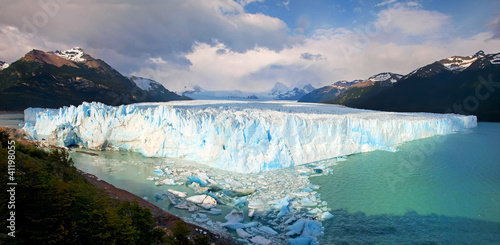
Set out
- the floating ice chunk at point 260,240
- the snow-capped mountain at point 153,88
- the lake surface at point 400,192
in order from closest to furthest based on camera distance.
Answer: the floating ice chunk at point 260,240 → the lake surface at point 400,192 → the snow-capped mountain at point 153,88

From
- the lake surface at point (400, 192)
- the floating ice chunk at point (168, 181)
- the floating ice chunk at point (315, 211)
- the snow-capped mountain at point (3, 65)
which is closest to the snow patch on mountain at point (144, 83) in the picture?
the snow-capped mountain at point (3, 65)

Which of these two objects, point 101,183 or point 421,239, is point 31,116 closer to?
point 101,183

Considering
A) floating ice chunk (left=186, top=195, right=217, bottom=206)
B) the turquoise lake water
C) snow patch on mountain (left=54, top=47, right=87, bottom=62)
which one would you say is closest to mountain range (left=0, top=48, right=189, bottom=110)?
snow patch on mountain (left=54, top=47, right=87, bottom=62)

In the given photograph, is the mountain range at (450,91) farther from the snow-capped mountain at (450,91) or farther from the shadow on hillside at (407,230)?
the shadow on hillside at (407,230)

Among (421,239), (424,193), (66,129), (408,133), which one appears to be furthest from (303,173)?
(66,129)

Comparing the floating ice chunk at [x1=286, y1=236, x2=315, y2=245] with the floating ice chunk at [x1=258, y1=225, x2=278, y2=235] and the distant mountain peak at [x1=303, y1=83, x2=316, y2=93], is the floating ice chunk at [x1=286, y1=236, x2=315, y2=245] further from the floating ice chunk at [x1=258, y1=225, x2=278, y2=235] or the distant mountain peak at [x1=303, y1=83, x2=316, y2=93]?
the distant mountain peak at [x1=303, y1=83, x2=316, y2=93]
